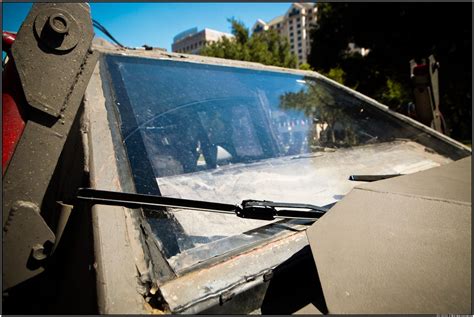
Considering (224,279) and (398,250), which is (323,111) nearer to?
(398,250)

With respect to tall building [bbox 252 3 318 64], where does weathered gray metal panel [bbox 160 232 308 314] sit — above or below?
below

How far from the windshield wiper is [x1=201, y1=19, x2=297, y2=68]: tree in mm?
14630

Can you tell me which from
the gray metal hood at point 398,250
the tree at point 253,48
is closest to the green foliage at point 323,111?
the gray metal hood at point 398,250

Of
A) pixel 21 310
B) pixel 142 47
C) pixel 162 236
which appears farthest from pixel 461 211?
pixel 142 47

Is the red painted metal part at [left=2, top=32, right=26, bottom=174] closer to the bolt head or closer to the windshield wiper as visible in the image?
the bolt head

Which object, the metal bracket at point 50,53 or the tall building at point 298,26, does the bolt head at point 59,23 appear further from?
the tall building at point 298,26

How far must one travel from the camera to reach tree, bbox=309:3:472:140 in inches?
650

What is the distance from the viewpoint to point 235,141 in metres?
2.07

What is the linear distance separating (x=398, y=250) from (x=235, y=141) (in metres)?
1.47

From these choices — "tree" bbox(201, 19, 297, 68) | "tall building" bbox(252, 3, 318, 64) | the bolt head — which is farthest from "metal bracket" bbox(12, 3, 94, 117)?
"tall building" bbox(252, 3, 318, 64)

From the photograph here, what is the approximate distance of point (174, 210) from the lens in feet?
3.48

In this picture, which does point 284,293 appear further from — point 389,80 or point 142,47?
point 389,80

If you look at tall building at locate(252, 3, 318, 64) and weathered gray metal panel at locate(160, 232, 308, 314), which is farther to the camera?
tall building at locate(252, 3, 318, 64)

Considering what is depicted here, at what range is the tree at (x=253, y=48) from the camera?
15.2 metres
